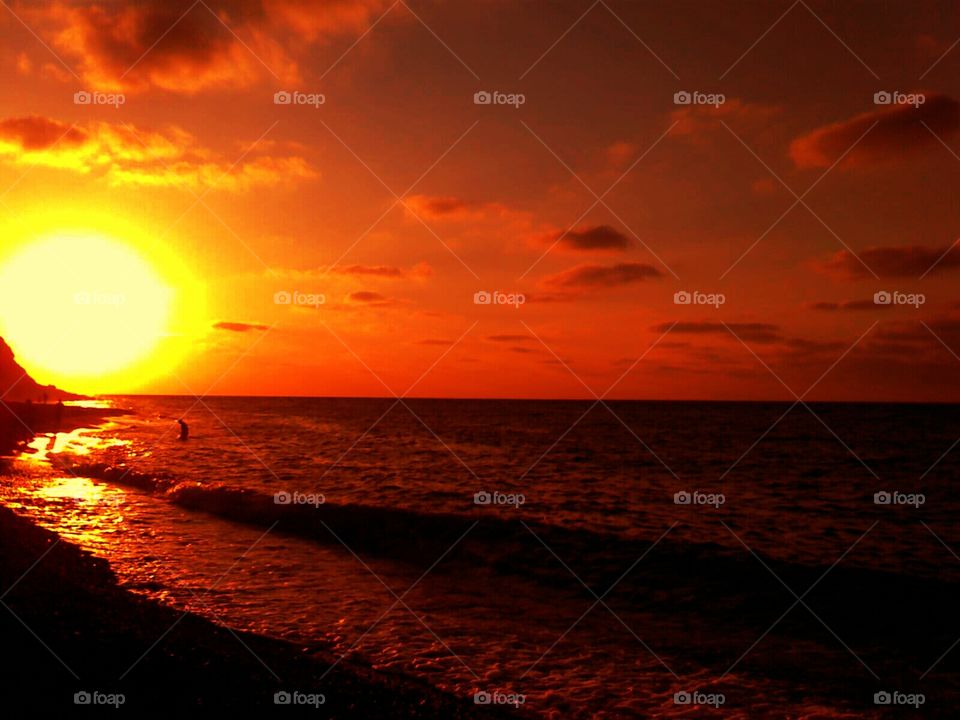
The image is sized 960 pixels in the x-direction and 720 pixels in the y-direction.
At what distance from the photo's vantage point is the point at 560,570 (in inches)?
681

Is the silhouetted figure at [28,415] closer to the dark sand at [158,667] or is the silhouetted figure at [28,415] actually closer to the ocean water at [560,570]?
the ocean water at [560,570]

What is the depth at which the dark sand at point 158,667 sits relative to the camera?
7605 mm

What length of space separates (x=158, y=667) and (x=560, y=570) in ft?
35.5

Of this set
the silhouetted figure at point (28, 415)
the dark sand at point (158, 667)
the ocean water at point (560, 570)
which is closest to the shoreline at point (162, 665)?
the dark sand at point (158, 667)

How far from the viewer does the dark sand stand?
7605mm

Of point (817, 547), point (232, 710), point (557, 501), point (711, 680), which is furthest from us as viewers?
point (557, 501)

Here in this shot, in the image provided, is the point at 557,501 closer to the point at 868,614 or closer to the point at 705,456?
the point at 868,614

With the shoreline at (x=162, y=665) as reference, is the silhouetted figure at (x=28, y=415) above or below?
above

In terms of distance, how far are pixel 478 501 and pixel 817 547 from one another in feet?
38.7

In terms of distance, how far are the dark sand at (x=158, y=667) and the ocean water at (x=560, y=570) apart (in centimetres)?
85

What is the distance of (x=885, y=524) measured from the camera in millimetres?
25016

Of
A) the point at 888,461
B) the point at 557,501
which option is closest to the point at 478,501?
the point at 557,501

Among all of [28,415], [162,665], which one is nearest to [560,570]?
[162,665]

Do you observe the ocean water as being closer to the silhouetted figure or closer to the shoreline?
the shoreline
